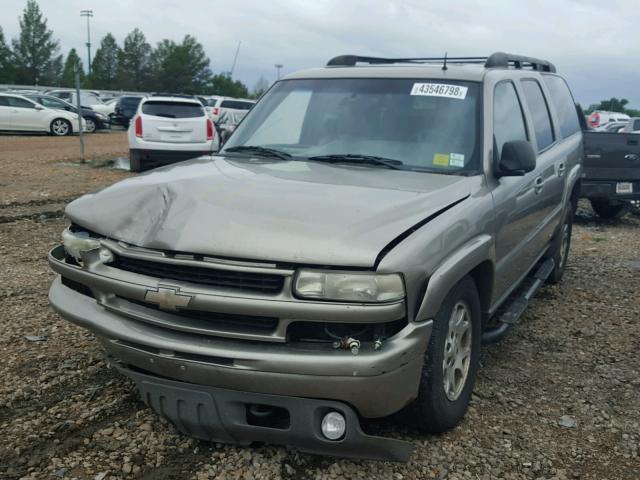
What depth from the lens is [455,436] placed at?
322cm

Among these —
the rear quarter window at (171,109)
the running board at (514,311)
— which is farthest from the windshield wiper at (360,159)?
the rear quarter window at (171,109)

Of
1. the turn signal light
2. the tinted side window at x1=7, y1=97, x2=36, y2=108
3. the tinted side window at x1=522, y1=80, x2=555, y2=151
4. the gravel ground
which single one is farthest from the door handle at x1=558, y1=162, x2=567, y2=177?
the tinted side window at x1=7, y1=97, x2=36, y2=108

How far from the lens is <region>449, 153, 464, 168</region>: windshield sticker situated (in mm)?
3635

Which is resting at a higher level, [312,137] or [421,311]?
[312,137]

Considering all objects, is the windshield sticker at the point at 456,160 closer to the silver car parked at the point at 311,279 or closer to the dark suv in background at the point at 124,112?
the silver car parked at the point at 311,279

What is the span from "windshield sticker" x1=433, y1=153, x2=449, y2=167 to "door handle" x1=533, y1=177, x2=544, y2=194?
105 centimetres

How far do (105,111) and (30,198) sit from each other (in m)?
26.6

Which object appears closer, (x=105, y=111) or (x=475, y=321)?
(x=475, y=321)

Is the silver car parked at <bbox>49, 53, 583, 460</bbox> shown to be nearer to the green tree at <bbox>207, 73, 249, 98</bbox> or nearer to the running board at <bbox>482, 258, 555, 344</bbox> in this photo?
the running board at <bbox>482, 258, 555, 344</bbox>

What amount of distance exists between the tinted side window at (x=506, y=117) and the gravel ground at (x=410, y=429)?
142cm

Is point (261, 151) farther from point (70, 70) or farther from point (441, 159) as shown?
point (70, 70)

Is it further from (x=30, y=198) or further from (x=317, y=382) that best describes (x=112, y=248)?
(x=30, y=198)

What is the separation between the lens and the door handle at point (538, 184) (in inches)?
175

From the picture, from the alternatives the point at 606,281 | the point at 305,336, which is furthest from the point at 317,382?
the point at 606,281
